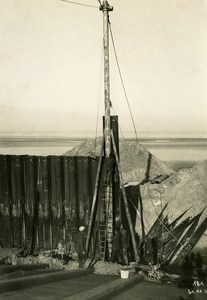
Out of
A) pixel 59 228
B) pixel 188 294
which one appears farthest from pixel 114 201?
pixel 188 294

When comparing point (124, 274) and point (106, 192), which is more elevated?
point (106, 192)

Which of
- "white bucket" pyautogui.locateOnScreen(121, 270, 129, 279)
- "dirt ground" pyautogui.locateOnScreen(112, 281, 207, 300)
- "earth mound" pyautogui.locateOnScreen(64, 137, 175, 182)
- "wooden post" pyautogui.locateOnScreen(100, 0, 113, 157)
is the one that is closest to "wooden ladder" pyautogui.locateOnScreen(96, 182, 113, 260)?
"wooden post" pyautogui.locateOnScreen(100, 0, 113, 157)

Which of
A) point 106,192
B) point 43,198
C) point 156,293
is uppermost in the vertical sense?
point 106,192

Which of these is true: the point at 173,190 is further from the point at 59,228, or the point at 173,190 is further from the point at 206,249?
the point at 59,228

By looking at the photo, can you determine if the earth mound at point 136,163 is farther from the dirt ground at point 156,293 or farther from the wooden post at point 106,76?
the dirt ground at point 156,293

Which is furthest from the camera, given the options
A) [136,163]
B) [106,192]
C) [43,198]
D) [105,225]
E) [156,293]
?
[136,163]

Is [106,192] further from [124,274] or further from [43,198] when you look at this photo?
[124,274]

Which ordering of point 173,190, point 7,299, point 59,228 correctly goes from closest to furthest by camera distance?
1. point 7,299
2. point 59,228
3. point 173,190

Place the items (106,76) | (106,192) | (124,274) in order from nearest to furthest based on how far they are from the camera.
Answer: (124,274), (106,76), (106,192)

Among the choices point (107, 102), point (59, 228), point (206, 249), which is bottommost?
point (206, 249)

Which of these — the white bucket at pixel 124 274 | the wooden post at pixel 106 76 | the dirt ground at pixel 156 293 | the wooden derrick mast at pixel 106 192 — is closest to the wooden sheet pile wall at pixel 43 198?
the wooden derrick mast at pixel 106 192

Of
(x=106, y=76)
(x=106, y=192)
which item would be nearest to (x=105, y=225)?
(x=106, y=192)
